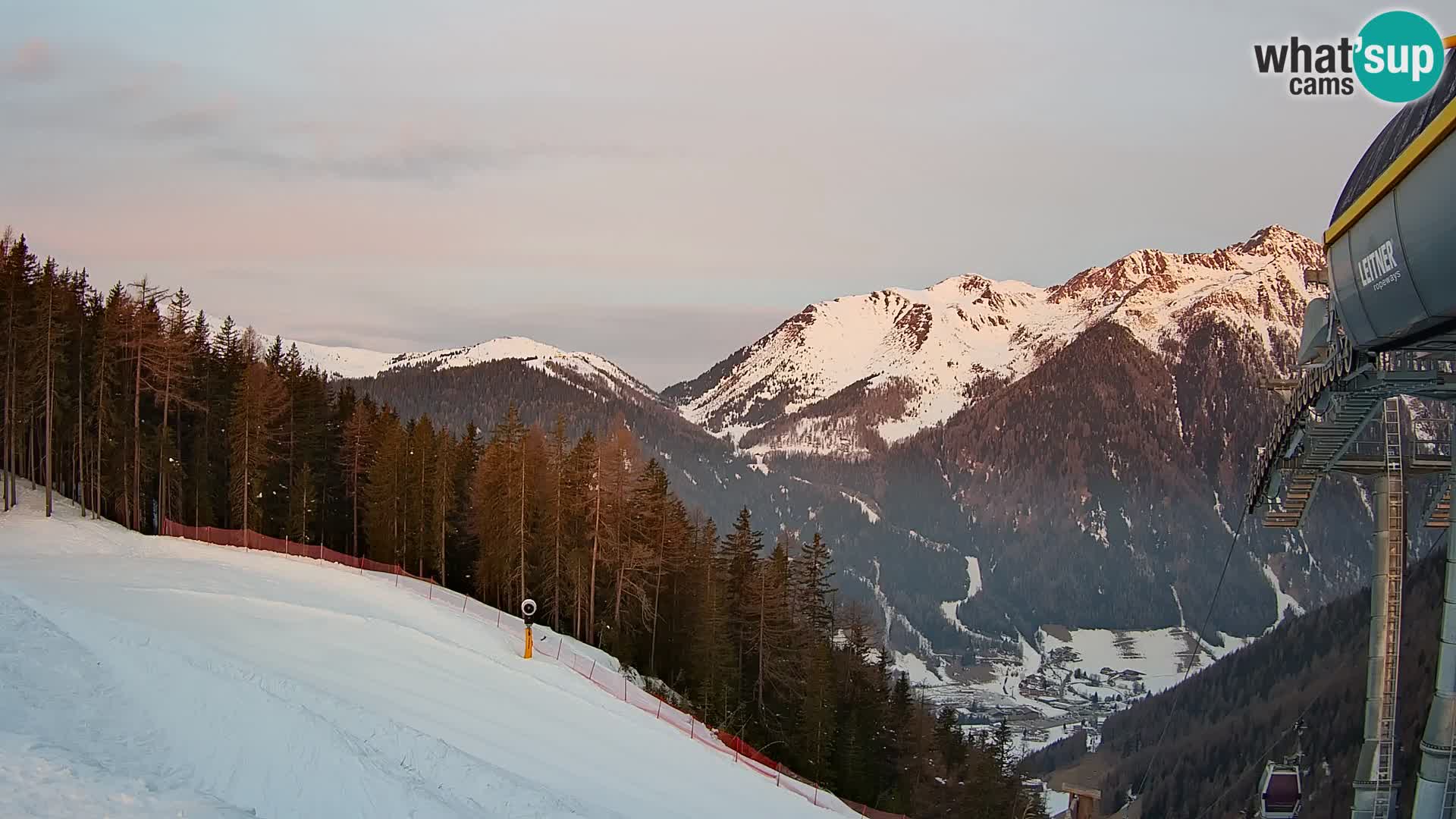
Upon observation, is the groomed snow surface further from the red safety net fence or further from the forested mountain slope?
the forested mountain slope

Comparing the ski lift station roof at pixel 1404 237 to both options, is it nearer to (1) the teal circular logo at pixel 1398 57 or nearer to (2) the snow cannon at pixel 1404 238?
(2) the snow cannon at pixel 1404 238

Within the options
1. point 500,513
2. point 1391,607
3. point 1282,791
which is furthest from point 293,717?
point 500,513

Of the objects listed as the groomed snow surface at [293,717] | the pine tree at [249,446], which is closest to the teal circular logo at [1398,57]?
the groomed snow surface at [293,717]

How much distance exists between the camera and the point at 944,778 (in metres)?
56.6

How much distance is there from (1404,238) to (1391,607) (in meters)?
9.88

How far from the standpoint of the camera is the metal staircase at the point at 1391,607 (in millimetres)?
19031

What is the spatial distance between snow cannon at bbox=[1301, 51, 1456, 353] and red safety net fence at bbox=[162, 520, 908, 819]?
70.4ft

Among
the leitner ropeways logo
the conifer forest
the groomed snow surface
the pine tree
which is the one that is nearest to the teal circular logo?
the leitner ropeways logo

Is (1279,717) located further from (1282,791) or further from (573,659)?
(1282,791)

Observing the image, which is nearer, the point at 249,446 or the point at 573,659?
the point at 573,659

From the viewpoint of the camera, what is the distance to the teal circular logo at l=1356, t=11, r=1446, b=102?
53.3 feet

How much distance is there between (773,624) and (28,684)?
39673 mm

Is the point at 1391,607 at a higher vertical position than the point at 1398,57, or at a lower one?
lower

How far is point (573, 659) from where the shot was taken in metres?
41.4
